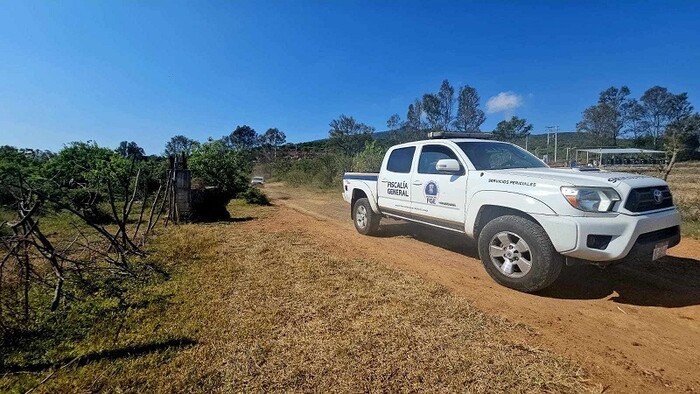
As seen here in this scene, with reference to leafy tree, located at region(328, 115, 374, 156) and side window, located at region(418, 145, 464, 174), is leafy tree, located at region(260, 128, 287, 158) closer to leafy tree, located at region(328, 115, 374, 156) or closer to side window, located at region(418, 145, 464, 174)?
leafy tree, located at region(328, 115, 374, 156)

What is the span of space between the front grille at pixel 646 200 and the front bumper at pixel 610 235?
88 millimetres

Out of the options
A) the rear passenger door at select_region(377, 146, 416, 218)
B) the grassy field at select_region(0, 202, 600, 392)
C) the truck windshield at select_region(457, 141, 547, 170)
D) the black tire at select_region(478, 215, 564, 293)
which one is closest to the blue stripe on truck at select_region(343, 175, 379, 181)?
the rear passenger door at select_region(377, 146, 416, 218)

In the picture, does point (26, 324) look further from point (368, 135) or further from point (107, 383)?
point (368, 135)

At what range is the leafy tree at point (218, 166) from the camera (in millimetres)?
13297

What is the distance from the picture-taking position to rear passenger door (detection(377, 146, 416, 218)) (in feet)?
19.0

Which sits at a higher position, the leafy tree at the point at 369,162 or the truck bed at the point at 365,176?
the leafy tree at the point at 369,162

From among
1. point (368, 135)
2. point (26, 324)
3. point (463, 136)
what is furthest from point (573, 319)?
point (368, 135)

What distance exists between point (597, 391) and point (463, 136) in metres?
4.29

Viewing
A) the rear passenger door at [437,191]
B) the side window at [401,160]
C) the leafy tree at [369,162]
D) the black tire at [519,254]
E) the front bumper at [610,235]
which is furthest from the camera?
the leafy tree at [369,162]

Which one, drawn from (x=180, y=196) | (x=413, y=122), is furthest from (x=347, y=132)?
(x=180, y=196)

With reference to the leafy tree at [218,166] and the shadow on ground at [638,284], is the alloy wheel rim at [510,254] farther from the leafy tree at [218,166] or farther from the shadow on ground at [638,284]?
the leafy tree at [218,166]

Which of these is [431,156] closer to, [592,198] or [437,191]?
[437,191]

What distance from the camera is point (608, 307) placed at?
3.39m

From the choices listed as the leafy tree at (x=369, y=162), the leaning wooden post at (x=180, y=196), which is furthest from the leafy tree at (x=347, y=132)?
the leaning wooden post at (x=180, y=196)
